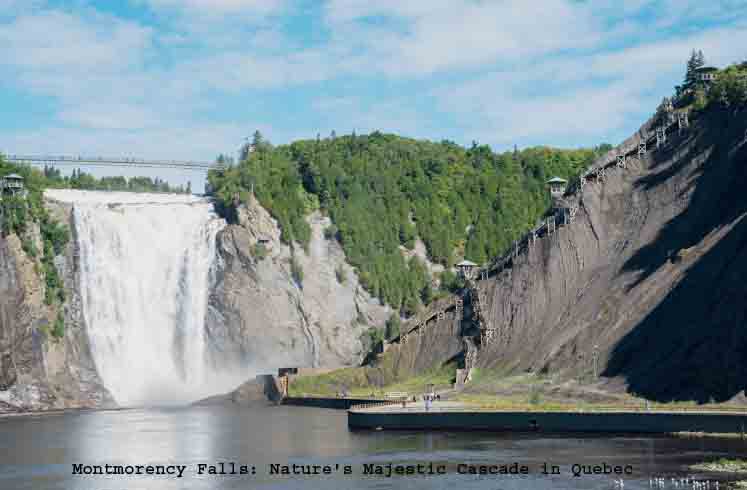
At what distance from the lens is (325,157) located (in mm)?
172750

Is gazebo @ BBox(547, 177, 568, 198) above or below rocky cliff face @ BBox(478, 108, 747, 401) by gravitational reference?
above

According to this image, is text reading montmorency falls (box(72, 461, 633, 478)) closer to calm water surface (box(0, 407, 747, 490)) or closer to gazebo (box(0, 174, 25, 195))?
calm water surface (box(0, 407, 747, 490))

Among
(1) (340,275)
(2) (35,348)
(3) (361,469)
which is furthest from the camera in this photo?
(1) (340,275)

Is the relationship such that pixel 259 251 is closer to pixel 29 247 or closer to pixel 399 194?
pixel 29 247

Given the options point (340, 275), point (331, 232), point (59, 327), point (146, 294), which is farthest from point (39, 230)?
point (331, 232)

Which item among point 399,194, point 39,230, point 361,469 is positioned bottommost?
point 361,469

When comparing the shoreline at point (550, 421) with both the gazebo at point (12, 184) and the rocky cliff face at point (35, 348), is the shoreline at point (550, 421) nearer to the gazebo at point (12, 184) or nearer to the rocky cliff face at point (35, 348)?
the rocky cliff face at point (35, 348)

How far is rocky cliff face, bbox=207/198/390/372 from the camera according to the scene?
14362 centimetres

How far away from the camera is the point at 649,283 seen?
9644cm

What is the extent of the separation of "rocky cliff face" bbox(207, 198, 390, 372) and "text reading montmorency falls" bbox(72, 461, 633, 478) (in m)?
73.1

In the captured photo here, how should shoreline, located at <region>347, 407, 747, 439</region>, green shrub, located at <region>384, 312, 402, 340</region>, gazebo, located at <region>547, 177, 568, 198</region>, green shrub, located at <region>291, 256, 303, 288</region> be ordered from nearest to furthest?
shoreline, located at <region>347, 407, 747, 439</region>
gazebo, located at <region>547, 177, 568, 198</region>
green shrub, located at <region>384, 312, 402, 340</region>
green shrub, located at <region>291, 256, 303, 288</region>

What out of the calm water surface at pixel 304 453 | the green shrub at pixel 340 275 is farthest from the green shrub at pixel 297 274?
the calm water surface at pixel 304 453

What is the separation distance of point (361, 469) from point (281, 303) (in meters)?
82.9

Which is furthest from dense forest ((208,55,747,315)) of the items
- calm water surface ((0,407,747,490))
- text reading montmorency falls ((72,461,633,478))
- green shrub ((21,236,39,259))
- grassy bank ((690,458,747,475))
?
grassy bank ((690,458,747,475))
